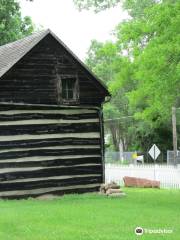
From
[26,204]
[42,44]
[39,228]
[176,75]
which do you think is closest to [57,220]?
[39,228]

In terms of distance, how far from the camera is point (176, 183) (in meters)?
28.9

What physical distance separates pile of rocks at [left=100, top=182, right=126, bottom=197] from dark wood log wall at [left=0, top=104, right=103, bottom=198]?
57 centimetres

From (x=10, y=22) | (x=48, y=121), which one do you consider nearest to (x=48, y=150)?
(x=48, y=121)

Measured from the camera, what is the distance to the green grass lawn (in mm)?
11405

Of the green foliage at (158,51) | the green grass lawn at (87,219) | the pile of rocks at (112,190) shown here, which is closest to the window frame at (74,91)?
the green foliage at (158,51)

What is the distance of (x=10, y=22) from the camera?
108ft

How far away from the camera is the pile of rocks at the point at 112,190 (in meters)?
20.8

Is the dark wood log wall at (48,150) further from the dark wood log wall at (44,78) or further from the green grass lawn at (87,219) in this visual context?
the green grass lawn at (87,219)

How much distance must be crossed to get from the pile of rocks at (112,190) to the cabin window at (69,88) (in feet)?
11.6

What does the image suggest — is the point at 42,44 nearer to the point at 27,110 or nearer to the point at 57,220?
the point at 27,110

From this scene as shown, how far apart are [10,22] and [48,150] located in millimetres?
14186

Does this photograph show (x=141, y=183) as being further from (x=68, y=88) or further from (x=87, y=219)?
(x=87, y=219)

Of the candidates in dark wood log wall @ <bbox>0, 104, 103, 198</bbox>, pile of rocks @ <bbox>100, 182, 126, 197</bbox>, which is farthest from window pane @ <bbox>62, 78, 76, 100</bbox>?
pile of rocks @ <bbox>100, 182, 126, 197</bbox>

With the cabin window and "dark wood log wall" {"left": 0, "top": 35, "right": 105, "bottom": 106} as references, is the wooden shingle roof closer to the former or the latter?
"dark wood log wall" {"left": 0, "top": 35, "right": 105, "bottom": 106}
